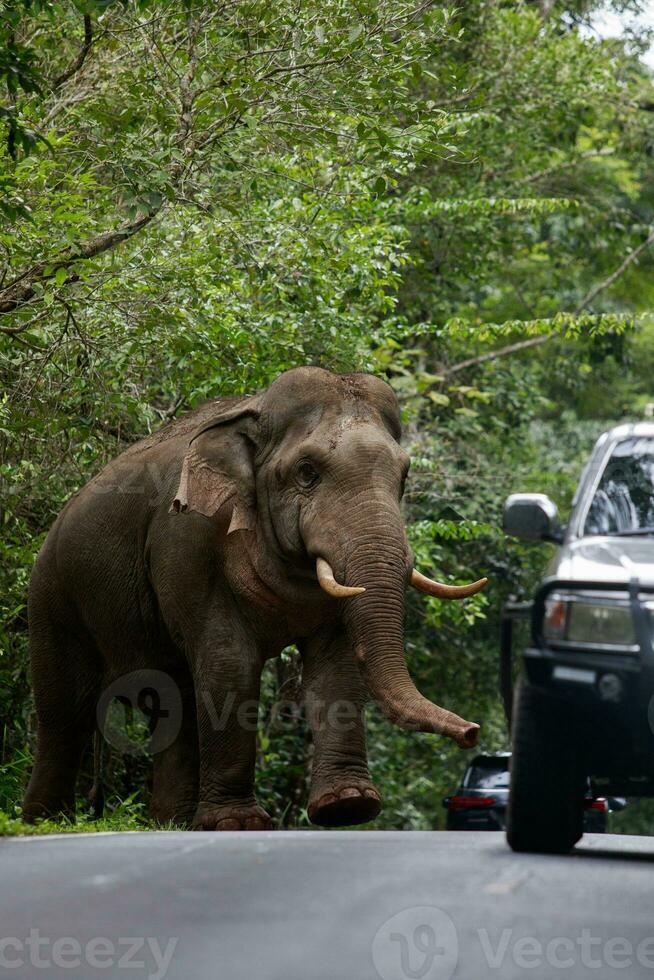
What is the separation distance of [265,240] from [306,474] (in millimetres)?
3750

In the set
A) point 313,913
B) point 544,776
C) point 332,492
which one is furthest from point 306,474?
point 313,913

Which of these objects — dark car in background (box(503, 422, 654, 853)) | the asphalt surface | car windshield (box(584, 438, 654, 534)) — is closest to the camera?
the asphalt surface

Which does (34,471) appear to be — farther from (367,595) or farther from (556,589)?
(556,589)

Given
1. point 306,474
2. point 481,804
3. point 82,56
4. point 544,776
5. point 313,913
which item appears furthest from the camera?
point 481,804

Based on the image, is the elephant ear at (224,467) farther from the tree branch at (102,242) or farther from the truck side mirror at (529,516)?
the truck side mirror at (529,516)

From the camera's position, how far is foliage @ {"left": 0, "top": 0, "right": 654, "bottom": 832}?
1219 centimetres

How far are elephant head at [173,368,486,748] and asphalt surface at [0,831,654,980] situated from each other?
253 cm

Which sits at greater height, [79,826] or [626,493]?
[626,493]

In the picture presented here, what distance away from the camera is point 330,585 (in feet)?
33.5

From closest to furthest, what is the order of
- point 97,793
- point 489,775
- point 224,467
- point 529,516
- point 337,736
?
point 529,516
point 337,736
point 224,467
point 97,793
point 489,775

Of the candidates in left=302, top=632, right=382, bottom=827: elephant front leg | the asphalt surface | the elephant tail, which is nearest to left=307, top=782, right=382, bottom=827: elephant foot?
left=302, top=632, right=382, bottom=827: elephant front leg

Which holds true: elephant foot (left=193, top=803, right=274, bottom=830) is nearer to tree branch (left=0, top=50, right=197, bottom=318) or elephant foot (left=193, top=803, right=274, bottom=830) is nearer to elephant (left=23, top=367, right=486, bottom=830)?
elephant (left=23, top=367, right=486, bottom=830)

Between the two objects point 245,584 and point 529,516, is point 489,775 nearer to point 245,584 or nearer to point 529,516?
point 245,584

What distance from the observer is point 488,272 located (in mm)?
22953
